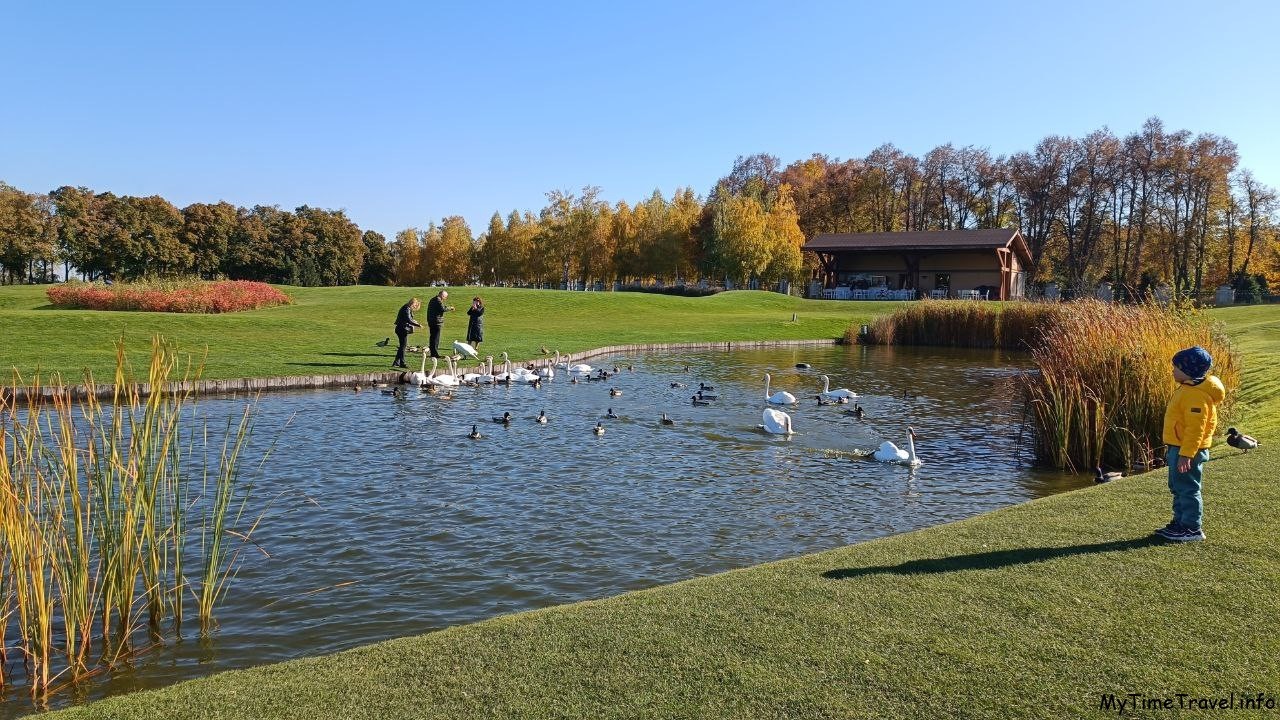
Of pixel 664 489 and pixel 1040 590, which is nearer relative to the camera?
pixel 1040 590

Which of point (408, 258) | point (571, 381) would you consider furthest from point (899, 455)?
point (408, 258)

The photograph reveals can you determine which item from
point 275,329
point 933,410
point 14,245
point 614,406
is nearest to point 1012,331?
point 933,410

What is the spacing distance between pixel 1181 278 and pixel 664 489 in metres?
79.0

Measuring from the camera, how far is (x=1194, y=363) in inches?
282

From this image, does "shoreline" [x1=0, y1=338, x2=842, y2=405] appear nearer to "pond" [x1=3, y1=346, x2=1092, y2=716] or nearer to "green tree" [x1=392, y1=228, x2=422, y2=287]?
"pond" [x1=3, y1=346, x2=1092, y2=716]

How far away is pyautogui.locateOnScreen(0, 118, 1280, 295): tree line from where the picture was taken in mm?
72938

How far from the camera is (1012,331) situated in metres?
39.2

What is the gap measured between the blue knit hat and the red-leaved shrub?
37998 millimetres

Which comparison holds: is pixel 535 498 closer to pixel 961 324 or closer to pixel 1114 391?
pixel 1114 391

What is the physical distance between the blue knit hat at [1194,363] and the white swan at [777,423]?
9.22 metres

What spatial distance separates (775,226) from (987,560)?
2772 inches

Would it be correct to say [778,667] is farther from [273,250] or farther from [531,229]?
[273,250]

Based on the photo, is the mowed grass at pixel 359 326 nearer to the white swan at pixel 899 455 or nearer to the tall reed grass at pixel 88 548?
the tall reed grass at pixel 88 548

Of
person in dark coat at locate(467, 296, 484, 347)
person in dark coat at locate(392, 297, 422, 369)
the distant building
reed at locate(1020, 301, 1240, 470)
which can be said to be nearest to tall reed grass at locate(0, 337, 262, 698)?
reed at locate(1020, 301, 1240, 470)
